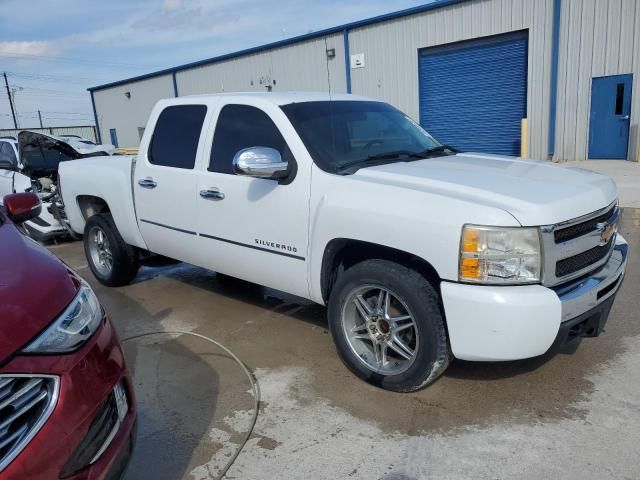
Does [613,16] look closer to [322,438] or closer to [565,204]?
[565,204]

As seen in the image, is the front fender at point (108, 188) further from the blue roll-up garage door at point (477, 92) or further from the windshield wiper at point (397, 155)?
the blue roll-up garage door at point (477, 92)

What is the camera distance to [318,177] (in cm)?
361

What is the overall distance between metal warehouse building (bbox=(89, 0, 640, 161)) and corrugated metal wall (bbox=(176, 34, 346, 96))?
2.1 inches

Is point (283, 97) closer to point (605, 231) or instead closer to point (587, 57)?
point (605, 231)

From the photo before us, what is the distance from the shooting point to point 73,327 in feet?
6.96

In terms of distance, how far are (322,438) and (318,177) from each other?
1.64 meters

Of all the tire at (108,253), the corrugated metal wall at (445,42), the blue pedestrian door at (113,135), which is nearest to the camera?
the tire at (108,253)

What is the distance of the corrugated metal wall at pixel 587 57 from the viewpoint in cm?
1316

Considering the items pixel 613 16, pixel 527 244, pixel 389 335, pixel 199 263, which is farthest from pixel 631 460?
pixel 613 16

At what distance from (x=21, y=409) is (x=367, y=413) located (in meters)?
1.98

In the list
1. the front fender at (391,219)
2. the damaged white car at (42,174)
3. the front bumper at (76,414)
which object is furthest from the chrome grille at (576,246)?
the damaged white car at (42,174)

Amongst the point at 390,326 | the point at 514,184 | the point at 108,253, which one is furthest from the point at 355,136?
the point at 108,253

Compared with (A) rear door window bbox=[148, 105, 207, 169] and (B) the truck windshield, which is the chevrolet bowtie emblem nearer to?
(B) the truck windshield

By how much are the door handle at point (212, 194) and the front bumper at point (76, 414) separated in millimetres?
2041
